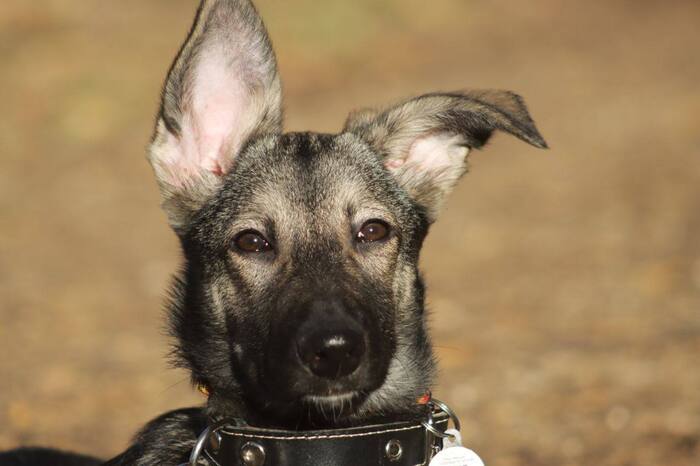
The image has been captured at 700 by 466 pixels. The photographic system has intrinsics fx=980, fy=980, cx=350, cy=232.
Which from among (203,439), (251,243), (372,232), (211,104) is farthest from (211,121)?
(203,439)

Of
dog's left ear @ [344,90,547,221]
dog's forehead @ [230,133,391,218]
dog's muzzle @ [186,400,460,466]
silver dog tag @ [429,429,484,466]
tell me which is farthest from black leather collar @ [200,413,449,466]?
dog's left ear @ [344,90,547,221]

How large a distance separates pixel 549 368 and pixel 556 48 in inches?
642

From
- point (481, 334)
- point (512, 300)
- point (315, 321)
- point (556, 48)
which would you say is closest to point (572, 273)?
point (512, 300)

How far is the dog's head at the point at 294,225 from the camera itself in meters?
4.41

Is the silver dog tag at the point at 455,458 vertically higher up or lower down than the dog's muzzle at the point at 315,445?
lower down

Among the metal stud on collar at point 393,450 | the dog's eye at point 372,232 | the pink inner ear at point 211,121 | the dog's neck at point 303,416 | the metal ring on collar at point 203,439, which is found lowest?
the metal stud on collar at point 393,450

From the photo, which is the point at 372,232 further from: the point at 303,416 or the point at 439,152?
the point at 303,416

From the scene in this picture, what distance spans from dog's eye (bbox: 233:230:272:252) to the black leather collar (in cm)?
98

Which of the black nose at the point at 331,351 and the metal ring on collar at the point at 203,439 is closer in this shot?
the metal ring on collar at the point at 203,439

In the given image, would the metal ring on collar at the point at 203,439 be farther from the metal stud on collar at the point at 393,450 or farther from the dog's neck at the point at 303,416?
the metal stud on collar at the point at 393,450

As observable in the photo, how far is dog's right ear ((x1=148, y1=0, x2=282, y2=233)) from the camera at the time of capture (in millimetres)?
5035

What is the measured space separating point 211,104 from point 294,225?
0.91m

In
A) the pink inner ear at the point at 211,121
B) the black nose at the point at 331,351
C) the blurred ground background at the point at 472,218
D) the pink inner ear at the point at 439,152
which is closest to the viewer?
the black nose at the point at 331,351

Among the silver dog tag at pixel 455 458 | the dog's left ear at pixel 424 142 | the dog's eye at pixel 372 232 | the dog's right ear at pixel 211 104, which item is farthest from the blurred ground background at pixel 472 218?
the silver dog tag at pixel 455 458
